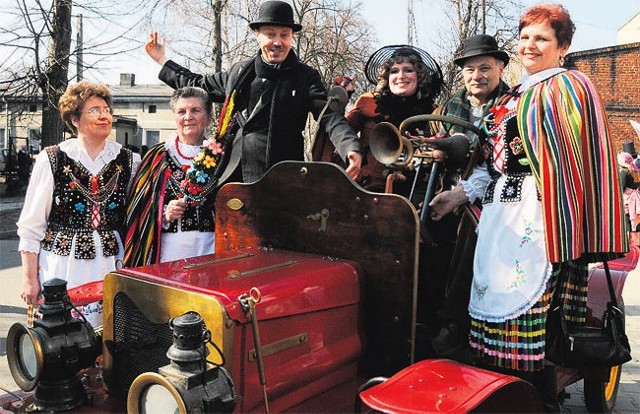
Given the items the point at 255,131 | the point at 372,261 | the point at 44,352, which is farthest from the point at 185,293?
the point at 255,131

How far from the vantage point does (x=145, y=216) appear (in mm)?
3660

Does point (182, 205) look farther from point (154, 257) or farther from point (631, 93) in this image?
point (631, 93)

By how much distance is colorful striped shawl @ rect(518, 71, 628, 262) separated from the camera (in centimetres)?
257

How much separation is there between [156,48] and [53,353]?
2577mm

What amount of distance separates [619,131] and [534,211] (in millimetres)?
25099

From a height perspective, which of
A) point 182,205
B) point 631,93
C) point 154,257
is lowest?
point 154,257

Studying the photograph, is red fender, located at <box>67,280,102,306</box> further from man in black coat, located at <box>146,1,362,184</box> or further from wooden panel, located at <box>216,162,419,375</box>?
man in black coat, located at <box>146,1,362,184</box>

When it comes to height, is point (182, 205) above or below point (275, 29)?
below

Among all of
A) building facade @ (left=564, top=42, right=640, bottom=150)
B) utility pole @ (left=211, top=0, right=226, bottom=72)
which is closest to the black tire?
utility pole @ (left=211, top=0, right=226, bottom=72)

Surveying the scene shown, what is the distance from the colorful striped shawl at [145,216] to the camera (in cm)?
363

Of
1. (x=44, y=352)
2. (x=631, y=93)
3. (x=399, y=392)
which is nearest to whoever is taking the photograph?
(x=399, y=392)

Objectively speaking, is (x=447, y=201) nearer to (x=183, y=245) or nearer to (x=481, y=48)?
(x=481, y=48)

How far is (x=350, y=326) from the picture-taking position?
9.06ft

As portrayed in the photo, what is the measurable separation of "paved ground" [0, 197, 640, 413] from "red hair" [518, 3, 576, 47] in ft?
9.37
